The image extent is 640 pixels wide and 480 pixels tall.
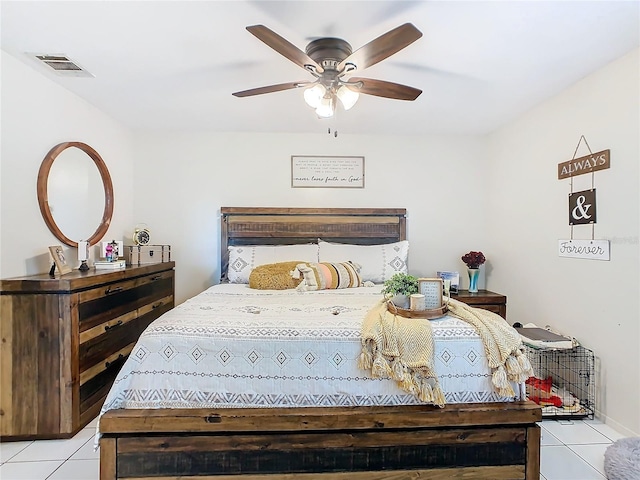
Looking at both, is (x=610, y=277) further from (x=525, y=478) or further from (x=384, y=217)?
(x=384, y=217)

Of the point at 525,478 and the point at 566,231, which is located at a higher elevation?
the point at 566,231

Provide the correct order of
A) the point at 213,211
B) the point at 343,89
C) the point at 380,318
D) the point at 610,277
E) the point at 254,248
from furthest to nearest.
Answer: the point at 213,211 → the point at 254,248 → the point at 610,277 → the point at 343,89 → the point at 380,318

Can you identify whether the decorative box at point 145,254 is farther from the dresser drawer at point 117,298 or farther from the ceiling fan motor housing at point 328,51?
the ceiling fan motor housing at point 328,51

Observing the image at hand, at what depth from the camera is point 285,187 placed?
4094 mm

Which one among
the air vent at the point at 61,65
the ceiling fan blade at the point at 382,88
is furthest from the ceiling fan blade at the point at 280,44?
the air vent at the point at 61,65

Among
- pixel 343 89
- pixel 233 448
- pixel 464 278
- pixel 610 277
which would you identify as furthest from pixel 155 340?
pixel 464 278

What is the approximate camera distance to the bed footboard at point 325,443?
1.73 metres

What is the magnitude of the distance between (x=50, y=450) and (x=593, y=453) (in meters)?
3.09

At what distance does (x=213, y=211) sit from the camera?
405 centimetres

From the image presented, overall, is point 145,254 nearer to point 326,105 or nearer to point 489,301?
point 326,105

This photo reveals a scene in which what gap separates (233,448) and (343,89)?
1946 mm

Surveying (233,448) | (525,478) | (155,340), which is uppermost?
(155,340)

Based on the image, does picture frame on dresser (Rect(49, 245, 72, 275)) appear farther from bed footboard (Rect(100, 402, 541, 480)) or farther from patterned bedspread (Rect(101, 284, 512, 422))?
bed footboard (Rect(100, 402, 541, 480))

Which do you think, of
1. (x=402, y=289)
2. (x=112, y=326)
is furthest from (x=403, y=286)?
(x=112, y=326)
